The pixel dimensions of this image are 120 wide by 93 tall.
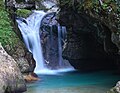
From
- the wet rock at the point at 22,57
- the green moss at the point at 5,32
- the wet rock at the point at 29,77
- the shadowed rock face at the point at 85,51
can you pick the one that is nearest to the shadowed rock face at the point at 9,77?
the green moss at the point at 5,32

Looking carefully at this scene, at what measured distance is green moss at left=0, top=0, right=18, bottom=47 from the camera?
1462 centimetres

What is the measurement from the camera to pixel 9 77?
11328 mm

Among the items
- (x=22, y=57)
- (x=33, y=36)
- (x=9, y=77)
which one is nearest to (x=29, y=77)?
(x=22, y=57)

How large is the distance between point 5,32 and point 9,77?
3.91 meters

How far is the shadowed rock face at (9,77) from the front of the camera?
1103 centimetres

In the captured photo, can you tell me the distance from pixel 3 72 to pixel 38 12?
48.1ft

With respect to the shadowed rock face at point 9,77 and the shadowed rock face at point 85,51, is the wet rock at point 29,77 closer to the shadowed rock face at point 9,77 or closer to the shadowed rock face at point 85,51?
the shadowed rock face at point 9,77

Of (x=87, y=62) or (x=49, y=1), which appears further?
(x=49, y=1)

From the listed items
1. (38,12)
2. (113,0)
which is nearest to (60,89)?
(113,0)

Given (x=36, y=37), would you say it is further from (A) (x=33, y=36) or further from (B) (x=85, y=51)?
(B) (x=85, y=51)

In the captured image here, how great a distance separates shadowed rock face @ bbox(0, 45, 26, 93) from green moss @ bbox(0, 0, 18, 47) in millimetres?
2371

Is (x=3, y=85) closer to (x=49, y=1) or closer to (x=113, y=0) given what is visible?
(x=113, y=0)

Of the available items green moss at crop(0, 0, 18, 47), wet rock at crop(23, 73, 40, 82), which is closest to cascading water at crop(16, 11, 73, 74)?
wet rock at crop(23, 73, 40, 82)

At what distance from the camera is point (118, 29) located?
39.9 ft
